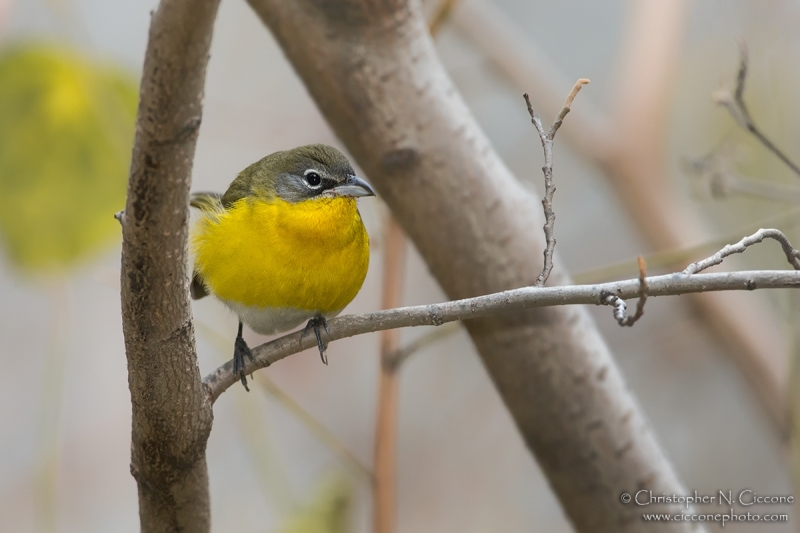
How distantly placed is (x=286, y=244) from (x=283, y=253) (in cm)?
3

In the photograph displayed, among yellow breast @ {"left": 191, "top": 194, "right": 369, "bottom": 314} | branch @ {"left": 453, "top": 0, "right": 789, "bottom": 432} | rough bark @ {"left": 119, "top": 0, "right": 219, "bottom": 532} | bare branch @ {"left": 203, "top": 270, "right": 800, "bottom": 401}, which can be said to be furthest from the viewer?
branch @ {"left": 453, "top": 0, "right": 789, "bottom": 432}

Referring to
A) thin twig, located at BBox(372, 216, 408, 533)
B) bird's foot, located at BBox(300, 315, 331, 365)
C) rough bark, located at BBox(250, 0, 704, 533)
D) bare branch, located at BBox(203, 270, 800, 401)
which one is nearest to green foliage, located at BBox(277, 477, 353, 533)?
thin twig, located at BBox(372, 216, 408, 533)

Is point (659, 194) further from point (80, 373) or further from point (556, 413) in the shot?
point (80, 373)

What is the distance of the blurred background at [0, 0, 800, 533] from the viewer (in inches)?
127

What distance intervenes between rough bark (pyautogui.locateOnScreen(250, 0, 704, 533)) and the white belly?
14.4 inches

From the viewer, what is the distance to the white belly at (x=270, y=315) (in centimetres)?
205

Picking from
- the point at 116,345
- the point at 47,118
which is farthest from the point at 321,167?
the point at 116,345

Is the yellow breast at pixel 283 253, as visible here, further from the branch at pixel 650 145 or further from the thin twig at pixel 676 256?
the branch at pixel 650 145

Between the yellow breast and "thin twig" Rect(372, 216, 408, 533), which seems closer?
the yellow breast

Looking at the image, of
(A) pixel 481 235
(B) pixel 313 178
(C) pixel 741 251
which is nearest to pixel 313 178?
(B) pixel 313 178

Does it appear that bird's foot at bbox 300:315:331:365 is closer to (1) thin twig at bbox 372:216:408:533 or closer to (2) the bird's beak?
(1) thin twig at bbox 372:216:408:533

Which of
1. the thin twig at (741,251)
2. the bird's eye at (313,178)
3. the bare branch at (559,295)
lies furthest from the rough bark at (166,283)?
the bird's eye at (313,178)

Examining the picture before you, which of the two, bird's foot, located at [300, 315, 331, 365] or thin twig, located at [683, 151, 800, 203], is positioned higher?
thin twig, located at [683, 151, 800, 203]

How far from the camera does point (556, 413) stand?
194 cm
